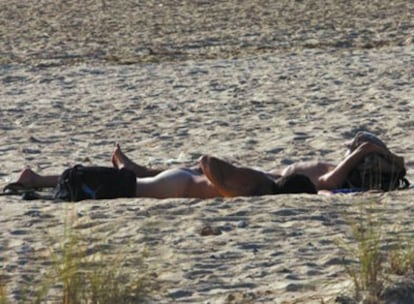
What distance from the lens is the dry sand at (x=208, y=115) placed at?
6.20 metres

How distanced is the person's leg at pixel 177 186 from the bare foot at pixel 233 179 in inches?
4.2

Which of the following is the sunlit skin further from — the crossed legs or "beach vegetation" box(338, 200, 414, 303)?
"beach vegetation" box(338, 200, 414, 303)

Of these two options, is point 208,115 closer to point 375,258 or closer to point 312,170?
point 312,170

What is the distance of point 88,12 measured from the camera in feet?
67.1

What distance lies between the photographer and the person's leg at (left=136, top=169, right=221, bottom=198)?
764cm

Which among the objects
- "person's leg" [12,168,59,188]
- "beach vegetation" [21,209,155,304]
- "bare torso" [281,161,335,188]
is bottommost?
"beach vegetation" [21,209,155,304]

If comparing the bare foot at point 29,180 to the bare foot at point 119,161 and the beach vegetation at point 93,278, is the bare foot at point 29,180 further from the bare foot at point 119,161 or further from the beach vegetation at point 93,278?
the beach vegetation at point 93,278

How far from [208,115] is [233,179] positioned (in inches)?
163

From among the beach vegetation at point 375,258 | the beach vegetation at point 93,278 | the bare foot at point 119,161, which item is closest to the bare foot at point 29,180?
the bare foot at point 119,161

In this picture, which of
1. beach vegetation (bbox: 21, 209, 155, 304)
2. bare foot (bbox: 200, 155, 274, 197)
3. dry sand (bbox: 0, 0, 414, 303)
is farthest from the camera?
bare foot (bbox: 200, 155, 274, 197)

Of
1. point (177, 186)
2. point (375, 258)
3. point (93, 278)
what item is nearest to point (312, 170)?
point (177, 186)

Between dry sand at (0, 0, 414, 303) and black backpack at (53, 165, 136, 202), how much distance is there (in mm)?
166

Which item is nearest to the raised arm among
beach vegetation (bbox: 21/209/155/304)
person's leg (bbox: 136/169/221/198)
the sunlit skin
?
the sunlit skin

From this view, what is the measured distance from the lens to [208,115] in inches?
457
